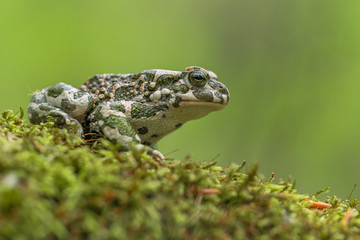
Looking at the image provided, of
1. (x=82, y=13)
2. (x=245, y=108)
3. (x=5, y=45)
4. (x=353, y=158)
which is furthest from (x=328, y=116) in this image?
(x=5, y=45)

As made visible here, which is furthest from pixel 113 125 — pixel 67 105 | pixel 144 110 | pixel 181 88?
pixel 181 88

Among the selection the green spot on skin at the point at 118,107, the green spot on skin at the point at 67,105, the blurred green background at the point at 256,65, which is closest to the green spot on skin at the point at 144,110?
the green spot on skin at the point at 118,107

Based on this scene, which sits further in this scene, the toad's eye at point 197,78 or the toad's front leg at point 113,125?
the toad's eye at point 197,78

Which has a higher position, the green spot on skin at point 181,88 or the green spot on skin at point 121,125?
the green spot on skin at point 181,88

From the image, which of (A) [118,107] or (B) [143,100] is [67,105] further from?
(B) [143,100]

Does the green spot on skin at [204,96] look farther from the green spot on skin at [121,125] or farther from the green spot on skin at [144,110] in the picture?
the green spot on skin at [121,125]

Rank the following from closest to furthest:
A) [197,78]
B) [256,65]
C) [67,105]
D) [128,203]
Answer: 1. [128,203]
2. [67,105]
3. [197,78]
4. [256,65]

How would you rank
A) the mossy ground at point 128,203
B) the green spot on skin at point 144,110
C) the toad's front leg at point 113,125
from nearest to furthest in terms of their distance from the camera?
1. the mossy ground at point 128,203
2. the toad's front leg at point 113,125
3. the green spot on skin at point 144,110

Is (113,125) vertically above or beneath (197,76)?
beneath
